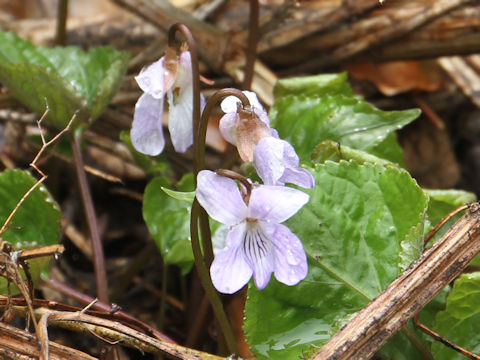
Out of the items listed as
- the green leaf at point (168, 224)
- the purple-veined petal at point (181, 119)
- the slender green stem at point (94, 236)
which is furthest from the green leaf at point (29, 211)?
the purple-veined petal at point (181, 119)

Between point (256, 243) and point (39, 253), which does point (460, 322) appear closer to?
point (256, 243)

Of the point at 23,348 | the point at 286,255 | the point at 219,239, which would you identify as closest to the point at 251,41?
the point at 219,239

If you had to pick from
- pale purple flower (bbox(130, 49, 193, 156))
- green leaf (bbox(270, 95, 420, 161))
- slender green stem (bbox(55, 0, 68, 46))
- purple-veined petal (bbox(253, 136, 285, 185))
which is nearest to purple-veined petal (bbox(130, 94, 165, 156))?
pale purple flower (bbox(130, 49, 193, 156))

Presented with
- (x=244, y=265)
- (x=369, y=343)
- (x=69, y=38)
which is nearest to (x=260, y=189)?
(x=244, y=265)

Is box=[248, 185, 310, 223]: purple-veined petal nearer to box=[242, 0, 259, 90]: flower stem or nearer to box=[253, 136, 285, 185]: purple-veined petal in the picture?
box=[253, 136, 285, 185]: purple-veined petal

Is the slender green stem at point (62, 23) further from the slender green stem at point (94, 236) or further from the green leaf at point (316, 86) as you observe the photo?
the green leaf at point (316, 86)

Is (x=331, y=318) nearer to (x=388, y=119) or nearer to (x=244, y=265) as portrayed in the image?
(x=244, y=265)
